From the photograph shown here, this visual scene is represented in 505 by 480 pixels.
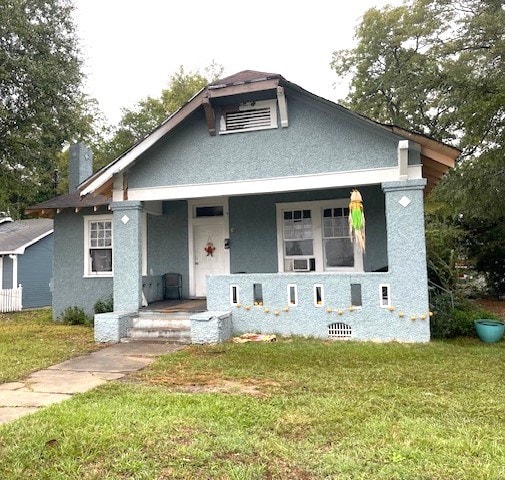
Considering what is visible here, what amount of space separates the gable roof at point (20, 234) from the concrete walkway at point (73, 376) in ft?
42.8

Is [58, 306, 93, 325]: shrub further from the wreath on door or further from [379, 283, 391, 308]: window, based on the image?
[379, 283, 391, 308]: window

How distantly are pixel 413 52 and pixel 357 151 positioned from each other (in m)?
17.4

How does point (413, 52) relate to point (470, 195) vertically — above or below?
above

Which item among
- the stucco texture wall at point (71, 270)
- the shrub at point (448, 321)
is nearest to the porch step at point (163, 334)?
the stucco texture wall at point (71, 270)

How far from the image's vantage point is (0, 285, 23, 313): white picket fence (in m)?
17.8

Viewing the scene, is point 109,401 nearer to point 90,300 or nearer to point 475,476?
point 475,476

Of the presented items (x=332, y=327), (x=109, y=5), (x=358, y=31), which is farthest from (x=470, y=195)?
(x=358, y=31)

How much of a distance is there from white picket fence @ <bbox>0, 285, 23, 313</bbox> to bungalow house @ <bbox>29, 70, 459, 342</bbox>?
8865 millimetres

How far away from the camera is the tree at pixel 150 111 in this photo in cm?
3312

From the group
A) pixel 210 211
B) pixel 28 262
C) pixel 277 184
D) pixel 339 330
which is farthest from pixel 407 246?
pixel 28 262

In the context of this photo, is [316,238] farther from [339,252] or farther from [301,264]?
[301,264]

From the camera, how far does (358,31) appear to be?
84.8ft

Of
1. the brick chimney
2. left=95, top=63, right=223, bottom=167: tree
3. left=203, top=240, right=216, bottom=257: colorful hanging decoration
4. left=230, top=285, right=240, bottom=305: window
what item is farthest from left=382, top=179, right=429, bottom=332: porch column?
left=95, top=63, right=223, bottom=167: tree

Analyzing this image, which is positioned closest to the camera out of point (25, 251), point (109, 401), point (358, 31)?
point (109, 401)
